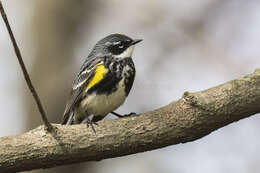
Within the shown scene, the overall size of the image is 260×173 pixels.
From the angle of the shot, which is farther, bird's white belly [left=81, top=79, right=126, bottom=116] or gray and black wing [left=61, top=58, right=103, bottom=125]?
gray and black wing [left=61, top=58, right=103, bottom=125]

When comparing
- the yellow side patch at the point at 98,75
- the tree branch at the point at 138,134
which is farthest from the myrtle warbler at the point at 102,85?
the tree branch at the point at 138,134

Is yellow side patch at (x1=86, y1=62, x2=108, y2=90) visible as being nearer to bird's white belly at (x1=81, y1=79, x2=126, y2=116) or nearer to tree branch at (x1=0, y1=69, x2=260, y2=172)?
bird's white belly at (x1=81, y1=79, x2=126, y2=116)

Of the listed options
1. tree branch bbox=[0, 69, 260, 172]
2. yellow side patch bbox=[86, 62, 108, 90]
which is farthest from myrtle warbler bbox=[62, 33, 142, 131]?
tree branch bbox=[0, 69, 260, 172]

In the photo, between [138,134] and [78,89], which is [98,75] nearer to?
[78,89]

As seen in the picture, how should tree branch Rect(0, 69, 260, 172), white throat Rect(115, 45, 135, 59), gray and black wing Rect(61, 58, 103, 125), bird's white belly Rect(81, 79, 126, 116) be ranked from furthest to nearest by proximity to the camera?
white throat Rect(115, 45, 135, 59), gray and black wing Rect(61, 58, 103, 125), bird's white belly Rect(81, 79, 126, 116), tree branch Rect(0, 69, 260, 172)

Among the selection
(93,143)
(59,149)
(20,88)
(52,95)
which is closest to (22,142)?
(59,149)

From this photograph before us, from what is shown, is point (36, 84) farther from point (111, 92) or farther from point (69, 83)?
point (111, 92)

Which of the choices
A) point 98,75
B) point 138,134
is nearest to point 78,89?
point 98,75
